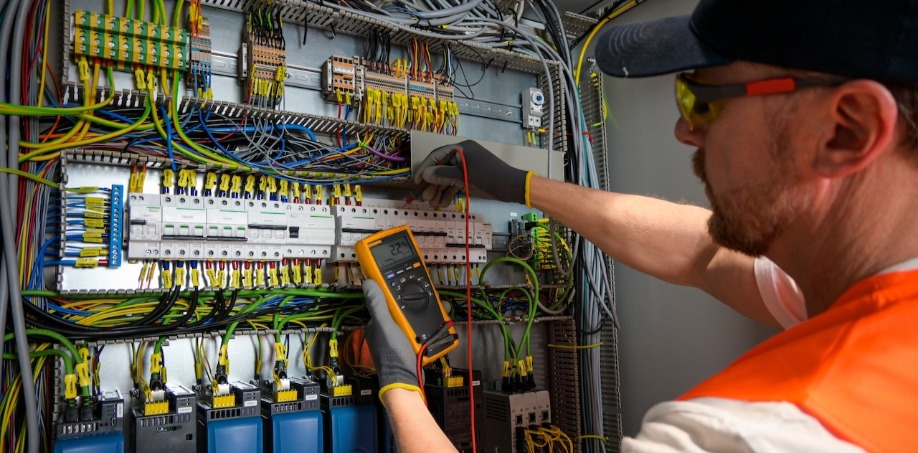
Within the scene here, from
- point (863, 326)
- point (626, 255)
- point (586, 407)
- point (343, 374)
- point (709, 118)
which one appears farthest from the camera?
point (586, 407)

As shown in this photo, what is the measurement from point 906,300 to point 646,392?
189cm

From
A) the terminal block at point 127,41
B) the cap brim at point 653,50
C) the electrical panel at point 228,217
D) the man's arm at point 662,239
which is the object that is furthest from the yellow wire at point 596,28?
the cap brim at point 653,50

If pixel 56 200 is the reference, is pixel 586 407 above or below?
below

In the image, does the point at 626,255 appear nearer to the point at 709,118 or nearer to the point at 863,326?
the point at 709,118

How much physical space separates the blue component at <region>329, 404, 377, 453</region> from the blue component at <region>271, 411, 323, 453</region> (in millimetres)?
49

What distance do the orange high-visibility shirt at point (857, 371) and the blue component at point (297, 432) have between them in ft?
4.26

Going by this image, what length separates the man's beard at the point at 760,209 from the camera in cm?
72

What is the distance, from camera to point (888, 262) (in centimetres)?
66

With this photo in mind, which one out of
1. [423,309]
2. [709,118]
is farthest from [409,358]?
[709,118]

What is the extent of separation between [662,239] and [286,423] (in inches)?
45.4

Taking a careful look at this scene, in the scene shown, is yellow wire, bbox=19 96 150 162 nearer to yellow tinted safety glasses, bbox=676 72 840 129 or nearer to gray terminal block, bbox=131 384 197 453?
gray terminal block, bbox=131 384 197 453

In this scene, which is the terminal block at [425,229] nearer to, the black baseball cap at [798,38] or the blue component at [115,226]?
the blue component at [115,226]

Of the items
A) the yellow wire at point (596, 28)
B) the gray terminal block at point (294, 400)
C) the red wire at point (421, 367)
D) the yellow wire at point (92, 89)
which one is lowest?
the gray terminal block at point (294, 400)

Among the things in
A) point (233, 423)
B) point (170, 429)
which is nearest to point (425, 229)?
point (233, 423)
